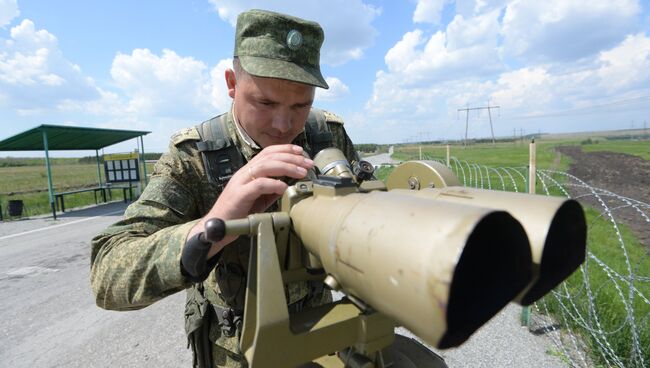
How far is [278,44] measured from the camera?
5.90ft

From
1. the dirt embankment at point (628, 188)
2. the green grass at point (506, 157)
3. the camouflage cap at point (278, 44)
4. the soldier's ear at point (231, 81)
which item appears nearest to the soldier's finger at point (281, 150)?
the camouflage cap at point (278, 44)

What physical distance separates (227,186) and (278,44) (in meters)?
0.82

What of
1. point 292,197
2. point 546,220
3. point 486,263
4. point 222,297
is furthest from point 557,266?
point 222,297

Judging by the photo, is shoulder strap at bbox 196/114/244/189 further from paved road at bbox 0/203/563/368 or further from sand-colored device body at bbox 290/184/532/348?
paved road at bbox 0/203/563/368

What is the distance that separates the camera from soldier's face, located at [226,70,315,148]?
1.73 m

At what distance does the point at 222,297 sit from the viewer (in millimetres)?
2059

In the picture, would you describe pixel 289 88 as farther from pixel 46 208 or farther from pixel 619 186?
pixel 619 186

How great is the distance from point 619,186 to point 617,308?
18789 millimetres

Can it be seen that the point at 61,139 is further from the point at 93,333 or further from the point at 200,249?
the point at 200,249

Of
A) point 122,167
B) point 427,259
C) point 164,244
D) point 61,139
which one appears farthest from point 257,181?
point 122,167

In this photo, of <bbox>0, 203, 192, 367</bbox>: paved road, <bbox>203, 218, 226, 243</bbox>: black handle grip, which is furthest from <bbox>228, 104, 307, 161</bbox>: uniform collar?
<bbox>0, 203, 192, 367</bbox>: paved road

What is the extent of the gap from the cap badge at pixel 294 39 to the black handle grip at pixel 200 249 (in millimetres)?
1040

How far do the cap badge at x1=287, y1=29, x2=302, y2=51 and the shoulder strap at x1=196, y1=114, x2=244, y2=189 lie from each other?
605mm

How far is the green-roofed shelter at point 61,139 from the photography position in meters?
14.0
